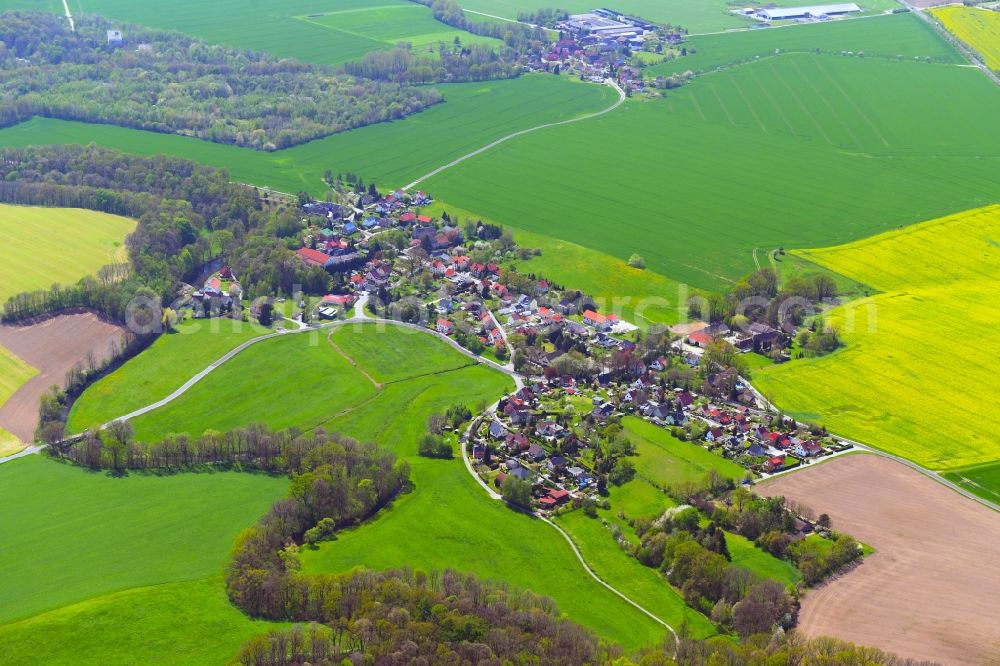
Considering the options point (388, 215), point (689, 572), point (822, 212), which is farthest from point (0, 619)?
point (822, 212)

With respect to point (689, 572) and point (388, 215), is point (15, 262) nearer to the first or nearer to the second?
point (388, 215)

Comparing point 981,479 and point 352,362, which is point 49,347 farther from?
point 981,479

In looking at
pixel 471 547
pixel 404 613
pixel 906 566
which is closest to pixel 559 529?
pixel 471 547

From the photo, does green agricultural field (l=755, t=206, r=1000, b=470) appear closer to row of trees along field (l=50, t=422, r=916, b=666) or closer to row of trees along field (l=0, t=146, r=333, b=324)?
row of trees along field (l=50, t=422, r=916, b=666)

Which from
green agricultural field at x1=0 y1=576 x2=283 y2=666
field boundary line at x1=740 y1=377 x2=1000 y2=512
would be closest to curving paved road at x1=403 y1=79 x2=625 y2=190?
field boundary line at x1=740 y1=377 x2=1000 y2=512

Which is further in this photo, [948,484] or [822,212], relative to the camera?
[822,212]
